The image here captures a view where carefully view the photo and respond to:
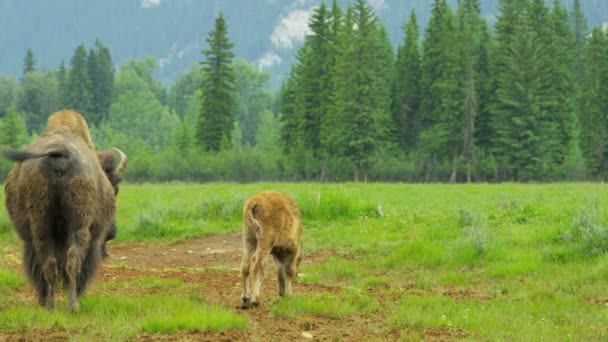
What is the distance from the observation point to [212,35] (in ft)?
190

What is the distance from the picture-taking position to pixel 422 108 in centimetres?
6022

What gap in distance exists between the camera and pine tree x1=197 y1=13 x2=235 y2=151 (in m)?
58.1

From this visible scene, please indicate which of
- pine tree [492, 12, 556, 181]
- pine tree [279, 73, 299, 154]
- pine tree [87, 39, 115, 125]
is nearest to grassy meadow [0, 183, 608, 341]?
pine tree [492, 12, 556, 181]

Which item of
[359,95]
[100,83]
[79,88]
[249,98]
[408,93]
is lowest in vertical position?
[359,95]

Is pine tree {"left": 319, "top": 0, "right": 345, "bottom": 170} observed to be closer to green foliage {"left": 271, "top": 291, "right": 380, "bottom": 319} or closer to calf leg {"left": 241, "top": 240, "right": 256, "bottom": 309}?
green foliage {"left": 271, "top": 291, "right": 380, "bottom": 319}

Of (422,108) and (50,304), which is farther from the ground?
(422,108)

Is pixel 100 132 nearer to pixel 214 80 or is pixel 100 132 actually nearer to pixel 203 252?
pixel 214 80

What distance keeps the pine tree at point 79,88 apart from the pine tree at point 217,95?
4433 centimetres

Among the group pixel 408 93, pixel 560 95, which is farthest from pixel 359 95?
pixel 560 95

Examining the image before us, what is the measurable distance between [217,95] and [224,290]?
49382mm

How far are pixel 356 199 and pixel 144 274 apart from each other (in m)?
9.28

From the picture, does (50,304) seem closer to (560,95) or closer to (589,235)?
(589,235)

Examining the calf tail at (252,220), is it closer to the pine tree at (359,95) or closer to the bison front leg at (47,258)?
the bison front leg at (47,258)

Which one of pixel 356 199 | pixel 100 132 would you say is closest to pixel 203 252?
pixel 356 199
